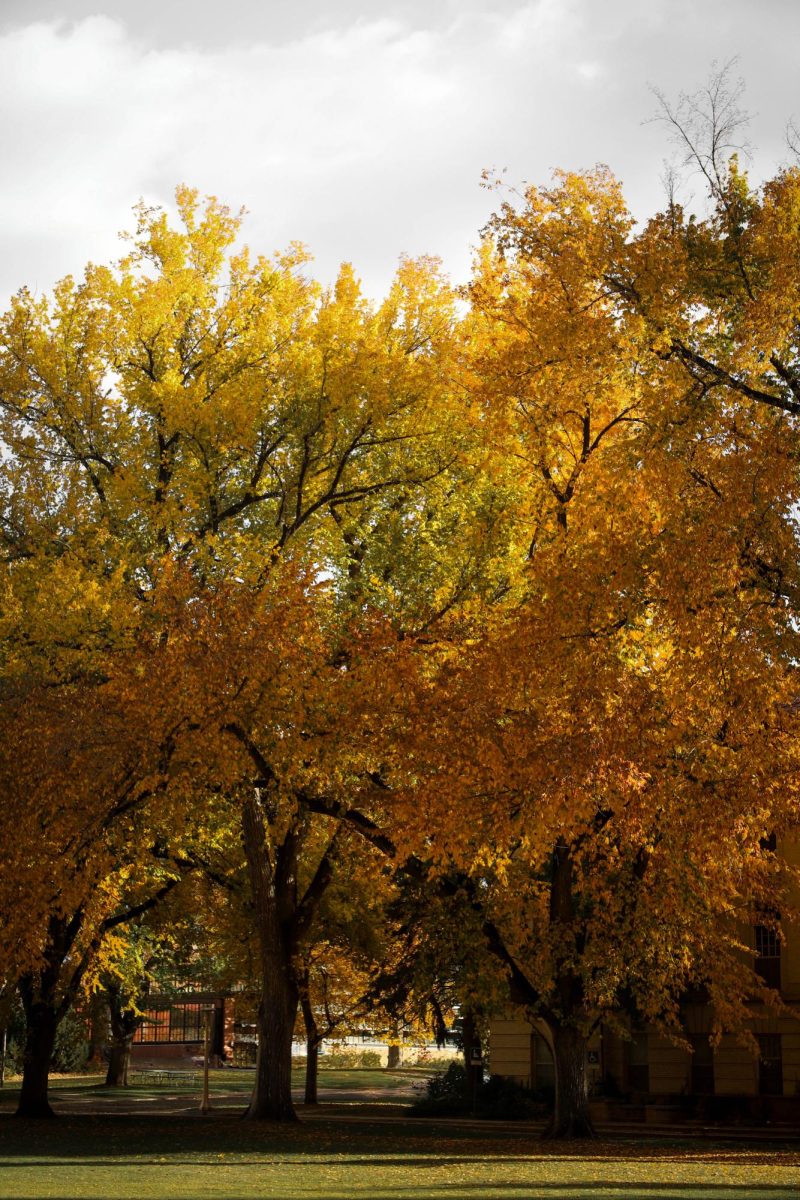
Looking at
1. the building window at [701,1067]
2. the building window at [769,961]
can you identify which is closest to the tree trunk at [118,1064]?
the building window at [701,1067]

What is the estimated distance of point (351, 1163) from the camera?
18734mm

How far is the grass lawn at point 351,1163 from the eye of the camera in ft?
45.9

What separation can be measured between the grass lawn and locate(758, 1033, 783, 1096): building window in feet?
31.6

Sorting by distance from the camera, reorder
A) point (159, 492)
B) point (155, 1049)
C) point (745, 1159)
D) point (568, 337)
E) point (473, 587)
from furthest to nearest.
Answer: point (155, 1049), point (159, 492), point (473, 587), point (745, 1159), point (568, 337)

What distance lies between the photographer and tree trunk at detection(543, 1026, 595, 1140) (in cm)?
2300

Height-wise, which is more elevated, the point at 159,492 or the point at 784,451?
the point at 159,492

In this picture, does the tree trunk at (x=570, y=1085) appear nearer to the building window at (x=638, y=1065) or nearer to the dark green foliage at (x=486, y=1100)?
the dark green foliage at (x=486, y=1100)

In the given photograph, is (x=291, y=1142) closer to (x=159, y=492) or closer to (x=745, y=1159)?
(x=745, y=1159)

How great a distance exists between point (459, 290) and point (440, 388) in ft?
5.70

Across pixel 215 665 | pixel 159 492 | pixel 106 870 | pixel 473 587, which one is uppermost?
pixel 159 492

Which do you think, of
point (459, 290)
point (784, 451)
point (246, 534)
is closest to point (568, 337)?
point (784, 451)

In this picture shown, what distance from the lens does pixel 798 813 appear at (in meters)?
18.1

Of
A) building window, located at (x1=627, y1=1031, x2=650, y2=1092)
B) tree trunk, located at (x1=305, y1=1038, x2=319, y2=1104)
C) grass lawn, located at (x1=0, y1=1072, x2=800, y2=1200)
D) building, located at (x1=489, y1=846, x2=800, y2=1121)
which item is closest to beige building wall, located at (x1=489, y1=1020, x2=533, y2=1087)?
building, located at (x1=489, y1=846, x2=800, y2=1121)

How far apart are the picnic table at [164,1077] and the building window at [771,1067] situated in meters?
24.7
